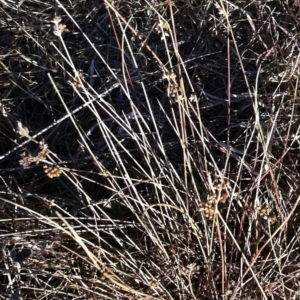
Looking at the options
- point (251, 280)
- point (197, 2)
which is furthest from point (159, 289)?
point (197, 2)

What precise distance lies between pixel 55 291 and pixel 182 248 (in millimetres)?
332

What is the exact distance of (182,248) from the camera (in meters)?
1.29

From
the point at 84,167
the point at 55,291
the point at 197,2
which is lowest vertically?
the point at 55,291

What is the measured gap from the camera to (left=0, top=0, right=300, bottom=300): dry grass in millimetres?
1191

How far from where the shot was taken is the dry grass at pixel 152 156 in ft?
3.91

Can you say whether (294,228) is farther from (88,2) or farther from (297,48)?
(88,2)

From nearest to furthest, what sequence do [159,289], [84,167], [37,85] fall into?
[159,289], [84,167], [37,85]

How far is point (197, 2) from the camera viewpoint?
1749mm

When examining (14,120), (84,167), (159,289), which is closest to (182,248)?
(159,289)

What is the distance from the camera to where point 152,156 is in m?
1.31

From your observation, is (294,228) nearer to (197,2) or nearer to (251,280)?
(251,280)

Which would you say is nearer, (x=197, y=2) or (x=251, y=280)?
(x=251, y=280)

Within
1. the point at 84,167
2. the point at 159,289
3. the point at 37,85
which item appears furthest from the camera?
the point at 37,85

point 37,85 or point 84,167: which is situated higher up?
point 37,85
